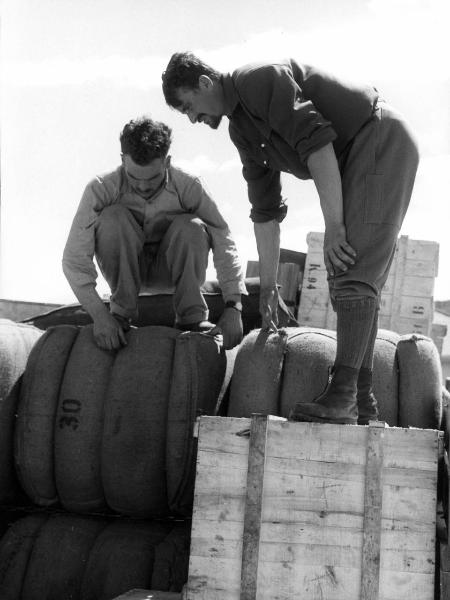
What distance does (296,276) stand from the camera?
251 inches

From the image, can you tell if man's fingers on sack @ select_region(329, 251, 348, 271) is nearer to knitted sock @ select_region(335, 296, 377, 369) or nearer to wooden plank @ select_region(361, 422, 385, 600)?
knitted sock @ select_region(335, 296, 377, 369)

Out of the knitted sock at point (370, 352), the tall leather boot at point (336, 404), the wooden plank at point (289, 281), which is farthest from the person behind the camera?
the wooden plank at point (289, 281)

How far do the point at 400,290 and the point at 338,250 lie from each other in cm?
366

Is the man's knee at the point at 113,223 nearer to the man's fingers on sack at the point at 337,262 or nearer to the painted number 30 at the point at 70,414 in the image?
the painted number 30 at the point at 70,414

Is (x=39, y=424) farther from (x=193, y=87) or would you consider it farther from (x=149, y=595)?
(x=193, y=87)

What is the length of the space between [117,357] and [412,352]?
1.30 m

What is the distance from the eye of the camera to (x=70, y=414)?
12.6 ft

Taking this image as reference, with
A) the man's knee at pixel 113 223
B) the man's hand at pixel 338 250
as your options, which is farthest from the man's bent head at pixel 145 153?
the man's hand at pixel 338 250

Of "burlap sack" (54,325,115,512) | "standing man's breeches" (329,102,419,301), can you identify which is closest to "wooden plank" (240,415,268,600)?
"standing man's breeches" (329,102,419,301)

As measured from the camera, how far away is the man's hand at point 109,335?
3939mm

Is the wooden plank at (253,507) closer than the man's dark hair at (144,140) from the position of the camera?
Yes

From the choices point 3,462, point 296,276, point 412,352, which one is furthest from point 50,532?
point 296,276

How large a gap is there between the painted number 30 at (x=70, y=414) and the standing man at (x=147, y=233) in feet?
1.55

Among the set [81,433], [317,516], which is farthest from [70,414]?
[317,516]
